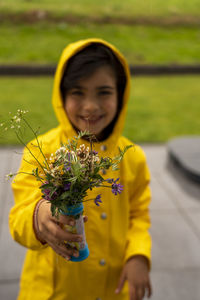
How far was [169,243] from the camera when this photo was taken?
10.1ft

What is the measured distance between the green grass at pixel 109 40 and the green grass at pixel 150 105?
3064mm

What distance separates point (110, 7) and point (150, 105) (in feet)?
48.5

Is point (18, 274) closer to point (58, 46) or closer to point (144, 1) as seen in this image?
point (58, 46)

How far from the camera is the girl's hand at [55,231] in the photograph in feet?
2.53

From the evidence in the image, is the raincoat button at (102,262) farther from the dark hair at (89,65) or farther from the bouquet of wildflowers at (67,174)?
the bouquet of wildflowers at (67,174)

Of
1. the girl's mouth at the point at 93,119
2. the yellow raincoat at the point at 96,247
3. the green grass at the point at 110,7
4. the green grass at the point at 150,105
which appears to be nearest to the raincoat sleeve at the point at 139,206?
the yellow raincoat at the point at 96,247

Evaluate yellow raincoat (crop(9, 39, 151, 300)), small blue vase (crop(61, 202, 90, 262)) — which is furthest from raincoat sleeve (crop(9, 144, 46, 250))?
small blue vase (crop(61, 202, 90, 262))

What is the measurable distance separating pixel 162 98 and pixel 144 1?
15439mm

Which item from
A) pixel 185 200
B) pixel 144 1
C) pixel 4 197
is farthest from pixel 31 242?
pixel 144 1

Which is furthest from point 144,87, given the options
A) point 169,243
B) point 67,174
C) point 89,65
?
point 67,174

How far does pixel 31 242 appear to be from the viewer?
1.00 metres

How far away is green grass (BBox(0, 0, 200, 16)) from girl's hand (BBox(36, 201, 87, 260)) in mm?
19920

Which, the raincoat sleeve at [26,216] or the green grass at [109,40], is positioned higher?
the green grass at [109,40]

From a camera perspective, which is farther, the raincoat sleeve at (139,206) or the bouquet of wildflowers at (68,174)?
the raincoat sleeve at (139,206)
